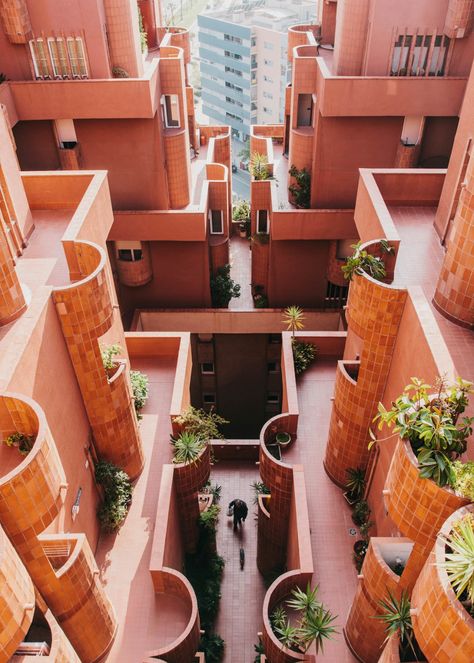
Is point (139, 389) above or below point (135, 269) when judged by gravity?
below

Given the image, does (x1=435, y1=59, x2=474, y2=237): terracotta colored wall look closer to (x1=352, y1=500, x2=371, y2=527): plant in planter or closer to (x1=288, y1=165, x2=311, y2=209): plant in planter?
(x1=352, y1=500, x2=371, y2=527): plant in planter

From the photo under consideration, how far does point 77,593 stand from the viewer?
13.1 m

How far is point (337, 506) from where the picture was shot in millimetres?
18438

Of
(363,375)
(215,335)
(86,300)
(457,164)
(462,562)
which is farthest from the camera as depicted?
(215,335)

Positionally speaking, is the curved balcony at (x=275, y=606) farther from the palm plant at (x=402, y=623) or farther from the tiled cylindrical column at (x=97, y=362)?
the tiled cylindrical column at (x=97, y=362)

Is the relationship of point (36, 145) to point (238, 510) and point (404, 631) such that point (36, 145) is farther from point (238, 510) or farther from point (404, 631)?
point (404, 631)

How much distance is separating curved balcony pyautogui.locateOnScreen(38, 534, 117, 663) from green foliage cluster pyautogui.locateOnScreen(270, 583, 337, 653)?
4.88 metres

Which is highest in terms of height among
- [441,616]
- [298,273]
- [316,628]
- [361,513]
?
[441,616]

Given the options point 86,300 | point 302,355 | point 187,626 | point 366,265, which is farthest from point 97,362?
point 302,355

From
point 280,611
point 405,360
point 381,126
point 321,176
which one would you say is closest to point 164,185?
point 321,176

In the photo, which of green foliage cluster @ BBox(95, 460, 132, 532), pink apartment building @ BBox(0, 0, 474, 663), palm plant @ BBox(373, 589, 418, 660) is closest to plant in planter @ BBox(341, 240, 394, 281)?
pink apartment building @ BBox(0, 0, 474, 663)

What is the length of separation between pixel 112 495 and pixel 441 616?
38.4ft

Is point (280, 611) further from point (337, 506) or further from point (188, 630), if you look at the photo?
point (337, 506)

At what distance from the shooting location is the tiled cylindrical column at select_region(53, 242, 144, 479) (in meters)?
14.5
